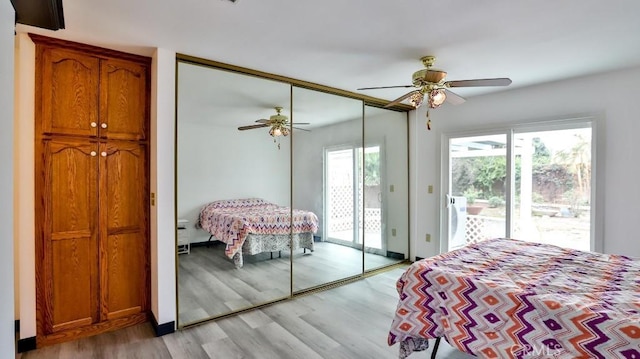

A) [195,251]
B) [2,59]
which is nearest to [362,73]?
[195,251]

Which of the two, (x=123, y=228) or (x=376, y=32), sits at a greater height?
(x=376, y=32)

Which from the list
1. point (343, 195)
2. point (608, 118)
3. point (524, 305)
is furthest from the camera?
point (343, 195)

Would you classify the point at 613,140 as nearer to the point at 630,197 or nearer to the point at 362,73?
the point at 630,197

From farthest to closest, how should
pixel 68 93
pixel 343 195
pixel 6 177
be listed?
pixel 343 195, pixel 68 93, pixel 6 177

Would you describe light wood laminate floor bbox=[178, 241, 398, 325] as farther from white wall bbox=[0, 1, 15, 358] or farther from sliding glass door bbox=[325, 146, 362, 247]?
white wall bbox=[0, 1, 15, 358]

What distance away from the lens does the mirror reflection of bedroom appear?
2908mm

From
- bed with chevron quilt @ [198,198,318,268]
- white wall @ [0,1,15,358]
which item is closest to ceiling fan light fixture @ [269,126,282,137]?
bed with chevron quilt @ [198,198,318,268]

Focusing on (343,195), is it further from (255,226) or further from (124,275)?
(124,275)

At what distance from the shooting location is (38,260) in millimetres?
2387

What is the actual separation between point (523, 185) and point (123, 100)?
436cm

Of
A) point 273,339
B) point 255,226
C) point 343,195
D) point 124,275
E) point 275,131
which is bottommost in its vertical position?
point 273,339

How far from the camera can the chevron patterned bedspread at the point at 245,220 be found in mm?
3096

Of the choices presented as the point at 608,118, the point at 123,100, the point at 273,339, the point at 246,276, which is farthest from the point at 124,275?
the point at 608,118

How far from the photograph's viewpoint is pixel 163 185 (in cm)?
264
